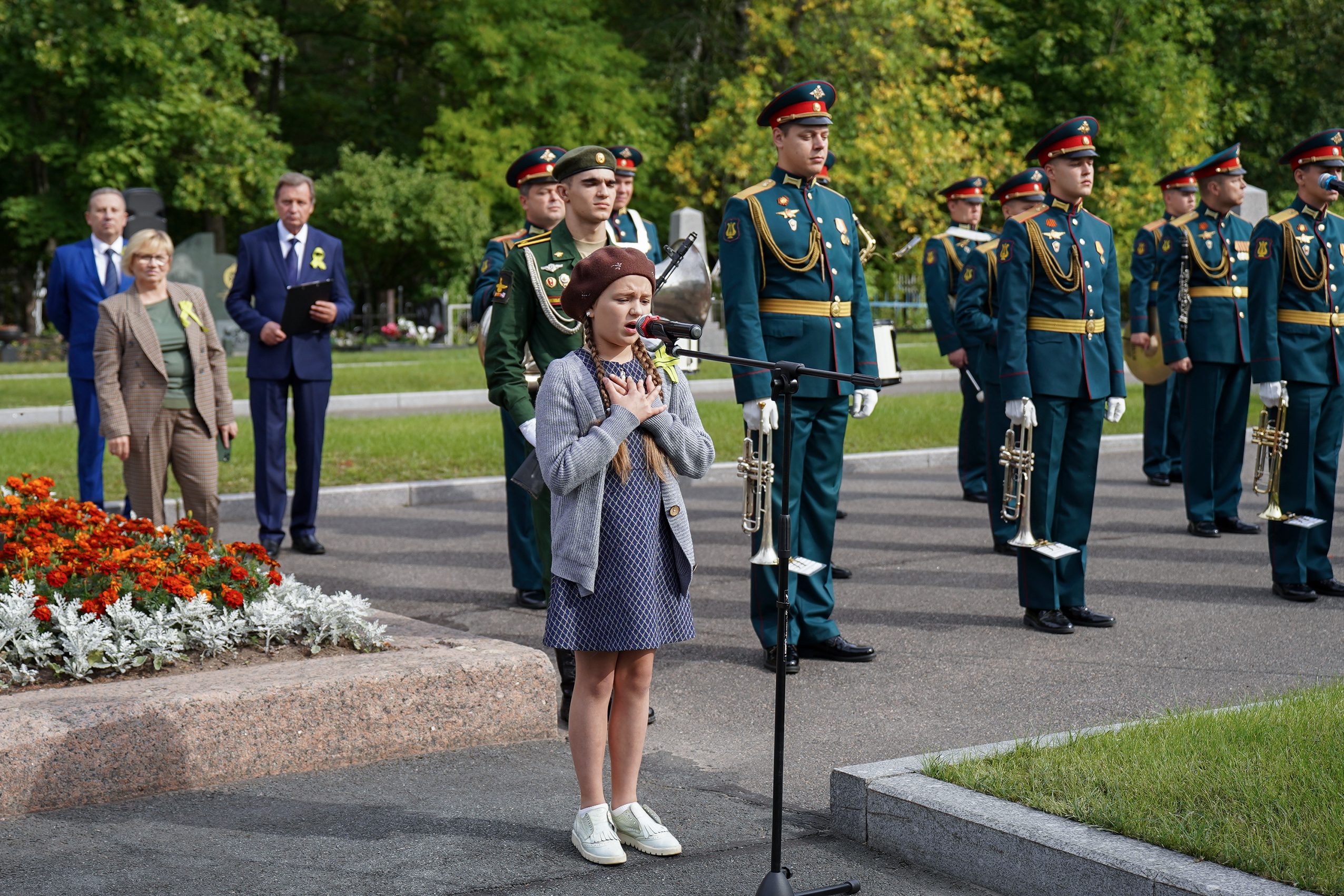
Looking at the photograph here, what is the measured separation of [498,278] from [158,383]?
76.3 inches

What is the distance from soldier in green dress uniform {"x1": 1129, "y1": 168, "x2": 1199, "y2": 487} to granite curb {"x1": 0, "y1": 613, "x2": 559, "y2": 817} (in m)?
6.57

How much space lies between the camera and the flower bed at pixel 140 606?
5082 millimetres

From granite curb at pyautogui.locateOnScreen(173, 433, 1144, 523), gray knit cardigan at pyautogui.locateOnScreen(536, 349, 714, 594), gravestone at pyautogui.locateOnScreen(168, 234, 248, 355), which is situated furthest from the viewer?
gravestone at pyautogui.locateOnScreen(168, 234, 248, 355)

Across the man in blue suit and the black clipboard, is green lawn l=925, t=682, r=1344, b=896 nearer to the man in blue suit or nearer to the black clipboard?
the black clipboard

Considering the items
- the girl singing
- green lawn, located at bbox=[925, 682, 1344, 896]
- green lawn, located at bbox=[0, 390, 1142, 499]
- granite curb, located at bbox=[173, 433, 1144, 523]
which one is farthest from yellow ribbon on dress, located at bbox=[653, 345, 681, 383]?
green lawn, located at bbox=[0, 390, 1142, 499]

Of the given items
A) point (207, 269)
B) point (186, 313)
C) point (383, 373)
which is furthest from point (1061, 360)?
point (207, 269)

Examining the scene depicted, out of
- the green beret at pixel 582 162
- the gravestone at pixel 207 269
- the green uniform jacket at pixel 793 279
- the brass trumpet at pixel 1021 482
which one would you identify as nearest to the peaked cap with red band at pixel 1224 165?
the brass trumpet at pixel 1021 482

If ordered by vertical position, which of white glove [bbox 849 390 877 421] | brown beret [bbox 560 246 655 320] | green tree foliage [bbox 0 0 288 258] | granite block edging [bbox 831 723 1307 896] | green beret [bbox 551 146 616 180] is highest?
green tree foliage [bbox 0 0 288 258]

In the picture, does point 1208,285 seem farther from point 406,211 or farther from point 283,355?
point 406,211

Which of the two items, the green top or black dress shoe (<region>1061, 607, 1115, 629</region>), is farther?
the green top

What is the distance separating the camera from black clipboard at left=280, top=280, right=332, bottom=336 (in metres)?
9.07

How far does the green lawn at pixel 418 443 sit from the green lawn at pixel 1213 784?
306 inches

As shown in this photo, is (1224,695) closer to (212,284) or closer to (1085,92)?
(212,284)

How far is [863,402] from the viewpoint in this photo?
6.46m
